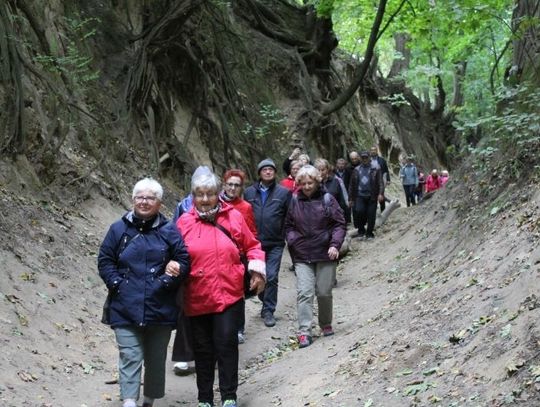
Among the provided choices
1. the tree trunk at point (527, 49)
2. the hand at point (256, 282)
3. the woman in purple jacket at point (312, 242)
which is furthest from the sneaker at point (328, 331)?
the tree trunk at point (527, 49)

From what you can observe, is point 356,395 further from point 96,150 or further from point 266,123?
point 266,123

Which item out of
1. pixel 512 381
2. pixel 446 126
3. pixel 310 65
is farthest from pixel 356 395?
pixel 446 126

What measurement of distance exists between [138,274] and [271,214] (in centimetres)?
305

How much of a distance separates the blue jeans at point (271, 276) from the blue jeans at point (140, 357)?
9.12ft

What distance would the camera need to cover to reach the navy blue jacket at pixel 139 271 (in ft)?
16.0

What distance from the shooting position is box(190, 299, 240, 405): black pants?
5070 mm

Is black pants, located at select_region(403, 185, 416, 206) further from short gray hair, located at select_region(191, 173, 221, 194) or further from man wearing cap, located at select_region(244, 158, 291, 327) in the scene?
short gray hair, located at select_region(191, 173, 221, 194)

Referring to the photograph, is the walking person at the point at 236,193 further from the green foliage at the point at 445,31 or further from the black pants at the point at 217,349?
the green foliage at the point at 445,31

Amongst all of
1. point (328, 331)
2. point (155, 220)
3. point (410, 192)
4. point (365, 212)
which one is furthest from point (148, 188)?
point (410, 192)

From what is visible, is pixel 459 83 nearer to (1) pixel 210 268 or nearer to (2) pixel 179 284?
(1) pixel 210 268

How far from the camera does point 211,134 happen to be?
1496cm

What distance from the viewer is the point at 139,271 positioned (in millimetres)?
4883

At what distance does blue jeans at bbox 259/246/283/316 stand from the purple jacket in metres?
0.77

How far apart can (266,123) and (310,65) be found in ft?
16.3
